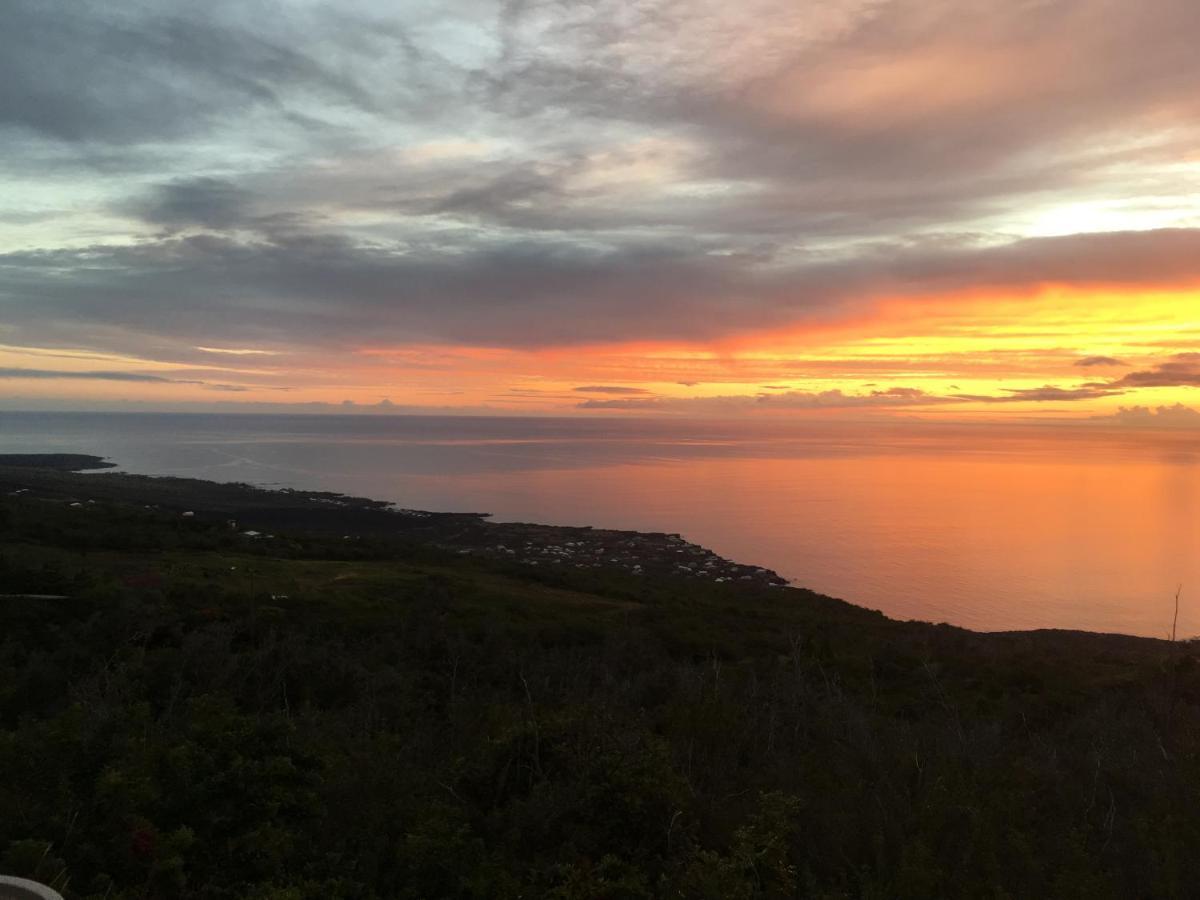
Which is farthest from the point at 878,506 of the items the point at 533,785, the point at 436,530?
the point at 533,785

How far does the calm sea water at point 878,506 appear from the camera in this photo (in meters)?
39.4

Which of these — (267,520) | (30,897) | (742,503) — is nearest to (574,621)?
(30,897)

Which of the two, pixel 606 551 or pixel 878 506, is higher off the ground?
pixel 878 506

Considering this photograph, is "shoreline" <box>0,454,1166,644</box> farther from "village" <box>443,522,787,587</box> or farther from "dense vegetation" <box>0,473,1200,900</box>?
"dense vegetation" <box>0,473,1200,900</box>

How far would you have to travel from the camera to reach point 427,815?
5977 millimetres

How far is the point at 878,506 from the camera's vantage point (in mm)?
68000

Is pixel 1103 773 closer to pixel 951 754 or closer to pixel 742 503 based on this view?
pixel 951 754

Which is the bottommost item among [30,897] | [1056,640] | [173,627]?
[1056,640]

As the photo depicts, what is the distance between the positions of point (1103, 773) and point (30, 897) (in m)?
8.68

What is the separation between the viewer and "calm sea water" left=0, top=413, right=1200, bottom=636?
39.4 meters

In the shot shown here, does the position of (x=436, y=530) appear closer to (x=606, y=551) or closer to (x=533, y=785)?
(x=606, y=551)

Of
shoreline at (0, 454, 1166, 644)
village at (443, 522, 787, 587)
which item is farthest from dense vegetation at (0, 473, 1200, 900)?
village at (443, 522, 787, 587)

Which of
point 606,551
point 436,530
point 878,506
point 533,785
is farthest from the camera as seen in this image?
point 878,506

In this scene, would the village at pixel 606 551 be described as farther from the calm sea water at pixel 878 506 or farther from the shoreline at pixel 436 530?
the calm sea water at pixel 878 506
